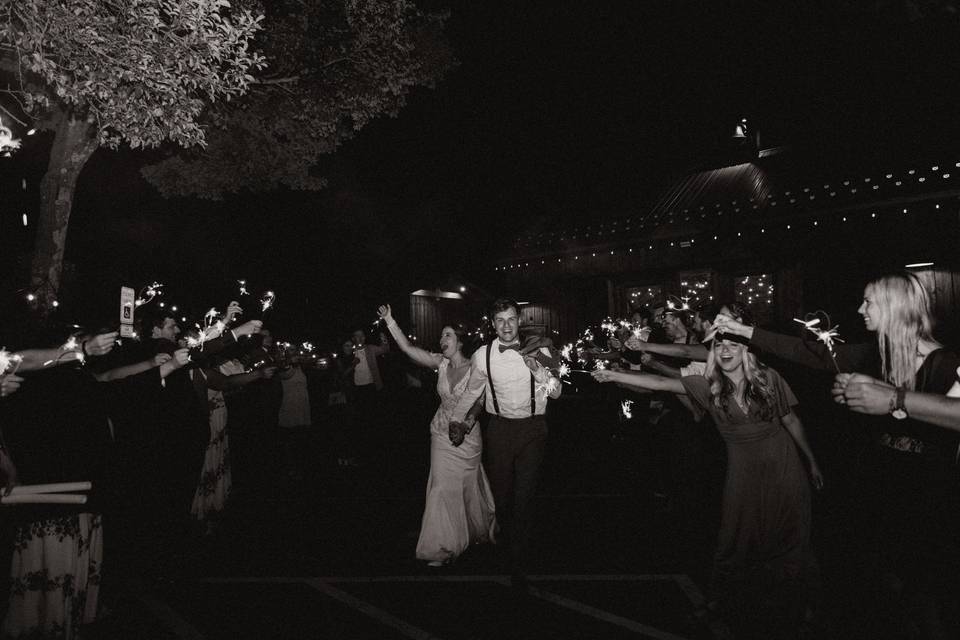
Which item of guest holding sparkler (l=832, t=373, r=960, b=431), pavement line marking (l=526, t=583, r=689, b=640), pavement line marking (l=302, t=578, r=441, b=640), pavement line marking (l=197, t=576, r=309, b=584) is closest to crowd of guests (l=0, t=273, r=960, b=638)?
guest holding sparkler (l=832, t=373, r=960, b=431)

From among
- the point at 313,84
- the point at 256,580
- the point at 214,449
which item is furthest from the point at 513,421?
the point at 313,84

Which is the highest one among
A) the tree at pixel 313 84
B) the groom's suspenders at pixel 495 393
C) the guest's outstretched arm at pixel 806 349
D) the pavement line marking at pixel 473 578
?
the tree at pixel 313 84

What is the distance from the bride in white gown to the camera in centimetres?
634

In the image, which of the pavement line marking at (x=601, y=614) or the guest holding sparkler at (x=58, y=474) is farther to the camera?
the pavement line marking at (x=601, y=614)

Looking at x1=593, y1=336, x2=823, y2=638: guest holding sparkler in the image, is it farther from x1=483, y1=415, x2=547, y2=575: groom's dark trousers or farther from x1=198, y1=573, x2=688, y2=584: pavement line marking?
x1=483, y1=415, x2=547, y2=575: groom's dark trousers

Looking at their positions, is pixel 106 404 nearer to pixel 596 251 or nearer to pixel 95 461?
pixel 95 461

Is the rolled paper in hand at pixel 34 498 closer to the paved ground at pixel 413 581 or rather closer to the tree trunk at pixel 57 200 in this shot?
the paved ground at pixel 413 581

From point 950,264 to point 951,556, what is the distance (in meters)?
9.55

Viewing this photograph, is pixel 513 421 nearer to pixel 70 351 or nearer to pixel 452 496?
pixel 452 496

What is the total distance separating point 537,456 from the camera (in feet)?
18.9

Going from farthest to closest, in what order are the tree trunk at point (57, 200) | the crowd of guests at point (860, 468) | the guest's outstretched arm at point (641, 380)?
the tree trunk at point (57, 200)
the guest's outstretched arm at point (641, 380)
the crowd of guests at point (860, 468)

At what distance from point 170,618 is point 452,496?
8.52 feet

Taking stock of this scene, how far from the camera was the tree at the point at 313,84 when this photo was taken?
9.11 metres

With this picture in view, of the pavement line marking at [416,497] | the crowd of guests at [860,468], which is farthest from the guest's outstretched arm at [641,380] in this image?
the pavement line marking at [416,497]
